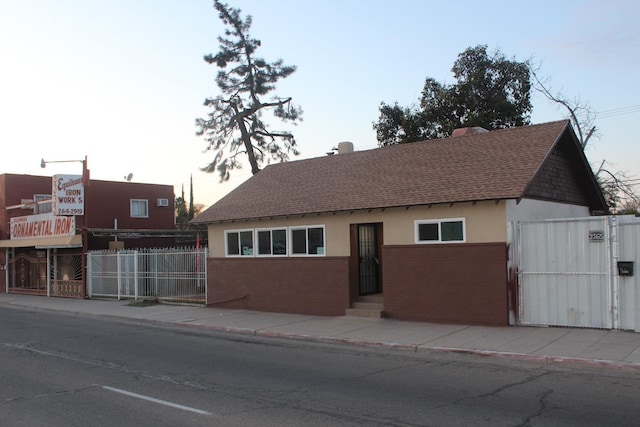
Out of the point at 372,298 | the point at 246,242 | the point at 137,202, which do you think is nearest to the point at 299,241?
the point at 246,242

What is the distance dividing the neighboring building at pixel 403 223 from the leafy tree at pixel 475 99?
14.4m

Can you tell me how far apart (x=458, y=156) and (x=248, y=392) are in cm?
1039

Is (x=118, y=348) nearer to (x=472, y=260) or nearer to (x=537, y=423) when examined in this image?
(x=472, y=260)

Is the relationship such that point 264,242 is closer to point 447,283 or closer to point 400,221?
point 400,221

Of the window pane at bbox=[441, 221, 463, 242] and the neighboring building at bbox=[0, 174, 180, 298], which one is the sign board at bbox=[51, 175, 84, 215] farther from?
the window pane at bbox=[441, 221, 463, 242]

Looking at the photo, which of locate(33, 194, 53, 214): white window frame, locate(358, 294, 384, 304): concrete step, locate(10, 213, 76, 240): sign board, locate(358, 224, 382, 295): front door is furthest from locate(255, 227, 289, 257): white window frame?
locate(33, 194, 53, 214): white window frame

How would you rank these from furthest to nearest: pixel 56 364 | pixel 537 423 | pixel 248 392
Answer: pixel 56 364 → pixel 248 392 → pixel 537 423

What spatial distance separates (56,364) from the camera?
10.6m

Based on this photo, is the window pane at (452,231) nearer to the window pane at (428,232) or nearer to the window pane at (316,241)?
the window pane at (428,232)

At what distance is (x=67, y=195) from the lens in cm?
2473

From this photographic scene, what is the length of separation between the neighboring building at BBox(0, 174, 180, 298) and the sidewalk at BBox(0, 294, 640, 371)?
8337mm

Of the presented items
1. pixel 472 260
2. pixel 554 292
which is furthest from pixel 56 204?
pixel 554 292

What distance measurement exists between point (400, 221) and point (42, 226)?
19.8 m

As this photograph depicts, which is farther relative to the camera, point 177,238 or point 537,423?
point 177,238
